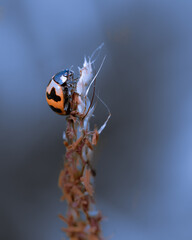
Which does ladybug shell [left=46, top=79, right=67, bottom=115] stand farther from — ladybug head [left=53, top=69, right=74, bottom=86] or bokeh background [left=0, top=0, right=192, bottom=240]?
bokeh background [left=0, top=0, right=192, bottom=240]

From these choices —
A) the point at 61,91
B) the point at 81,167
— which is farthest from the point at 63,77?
the point at 81,167

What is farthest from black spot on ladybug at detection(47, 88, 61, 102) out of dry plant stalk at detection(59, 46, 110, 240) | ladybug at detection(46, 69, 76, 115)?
dry plant stalk at detection(59, 46, 110, 240)

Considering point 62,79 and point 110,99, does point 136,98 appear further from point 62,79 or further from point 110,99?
point 62,79

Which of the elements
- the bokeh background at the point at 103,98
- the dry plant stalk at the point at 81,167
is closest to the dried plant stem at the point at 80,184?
the dry plant stalk at the point at 81,167

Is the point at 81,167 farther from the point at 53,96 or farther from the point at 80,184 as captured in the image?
the point at 53,96

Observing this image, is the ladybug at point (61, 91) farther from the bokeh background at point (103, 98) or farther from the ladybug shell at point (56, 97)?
the bokeh background at point (103, 98)

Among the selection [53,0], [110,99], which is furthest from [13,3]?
[110,99]
